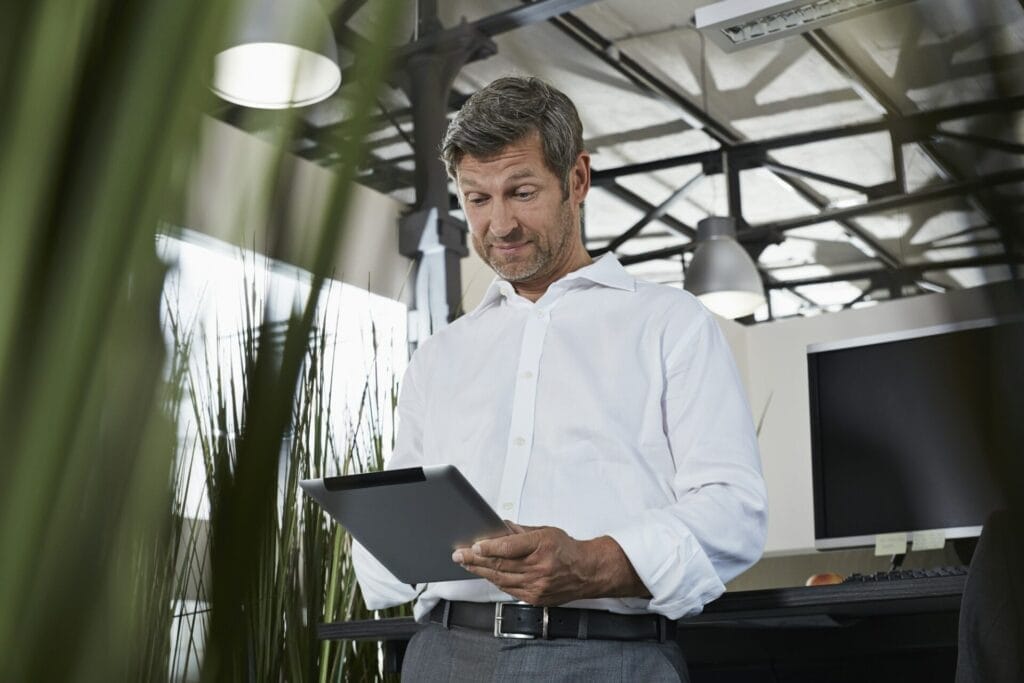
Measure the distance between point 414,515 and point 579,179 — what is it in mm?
628

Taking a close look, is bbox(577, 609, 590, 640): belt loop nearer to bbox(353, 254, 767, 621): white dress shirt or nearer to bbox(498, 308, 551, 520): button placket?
bbox(353, 254, 767, 621): white dress shirt

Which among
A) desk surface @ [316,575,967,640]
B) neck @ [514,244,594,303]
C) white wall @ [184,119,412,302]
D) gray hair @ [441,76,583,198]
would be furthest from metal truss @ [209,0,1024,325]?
desk surface @ [316,575,967,640]

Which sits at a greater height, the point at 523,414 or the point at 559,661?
the point at 523,414

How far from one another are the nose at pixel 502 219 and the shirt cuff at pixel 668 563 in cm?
46

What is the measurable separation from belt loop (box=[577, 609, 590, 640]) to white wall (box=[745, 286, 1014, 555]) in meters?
5.00

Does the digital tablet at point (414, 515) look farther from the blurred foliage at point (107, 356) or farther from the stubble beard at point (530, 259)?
the blurred foliage at point (107, 356)

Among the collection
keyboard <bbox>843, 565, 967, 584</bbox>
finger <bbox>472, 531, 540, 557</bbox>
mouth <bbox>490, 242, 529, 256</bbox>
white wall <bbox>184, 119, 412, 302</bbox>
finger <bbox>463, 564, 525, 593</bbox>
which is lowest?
white wall <bbox>184, 119, 412, 302</bbox>

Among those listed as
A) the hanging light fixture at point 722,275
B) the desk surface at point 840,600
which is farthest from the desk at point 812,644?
the hanging light fixture at point 722,275

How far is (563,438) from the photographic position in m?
1.53

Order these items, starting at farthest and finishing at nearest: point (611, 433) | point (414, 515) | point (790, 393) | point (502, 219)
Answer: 1. point (790, 393)
2. point (502, 219)
3. point (611, 433)
4. point (414, 515)

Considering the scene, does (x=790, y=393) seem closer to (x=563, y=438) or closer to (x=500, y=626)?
(x=563, y=438)

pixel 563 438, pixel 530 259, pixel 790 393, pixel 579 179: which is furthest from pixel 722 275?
pixel 563 438

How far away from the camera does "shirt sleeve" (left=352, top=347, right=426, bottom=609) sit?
1685 mm

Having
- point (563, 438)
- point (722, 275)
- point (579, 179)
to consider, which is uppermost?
point (722, 275)
